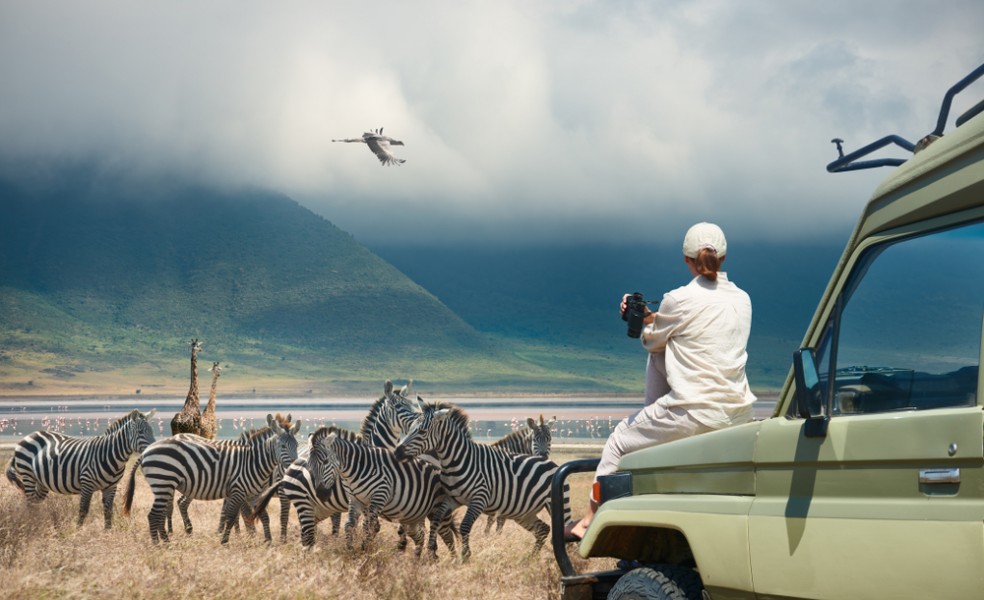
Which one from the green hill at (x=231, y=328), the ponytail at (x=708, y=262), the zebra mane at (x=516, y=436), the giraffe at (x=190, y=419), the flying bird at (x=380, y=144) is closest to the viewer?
the ponytail at (x=708, y=262)

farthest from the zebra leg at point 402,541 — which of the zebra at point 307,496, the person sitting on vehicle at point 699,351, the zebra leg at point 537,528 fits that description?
the person sitting on vehicle at point 699,351

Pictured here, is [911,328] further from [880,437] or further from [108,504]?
[108,504]

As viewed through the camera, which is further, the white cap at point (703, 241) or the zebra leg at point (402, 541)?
the zebra leg at point (402, 541)

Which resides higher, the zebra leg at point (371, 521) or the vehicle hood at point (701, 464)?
the vehicle hood at point (701, 464)

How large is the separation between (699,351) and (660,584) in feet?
3.82

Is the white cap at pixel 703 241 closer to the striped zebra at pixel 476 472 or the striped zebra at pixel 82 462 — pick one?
the striped zebra at pixel 476 472

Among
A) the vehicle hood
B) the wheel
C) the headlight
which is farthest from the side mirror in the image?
the headlight

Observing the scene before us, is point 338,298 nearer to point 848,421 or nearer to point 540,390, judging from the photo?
point 540,390

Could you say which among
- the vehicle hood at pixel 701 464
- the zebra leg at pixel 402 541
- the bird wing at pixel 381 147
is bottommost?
the zebra leg at pixel 402 541

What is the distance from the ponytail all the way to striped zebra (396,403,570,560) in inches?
248

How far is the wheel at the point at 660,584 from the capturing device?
20.1 feet

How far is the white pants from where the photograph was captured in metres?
6.40

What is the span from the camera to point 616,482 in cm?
675

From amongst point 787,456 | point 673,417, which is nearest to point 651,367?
point 673,417
